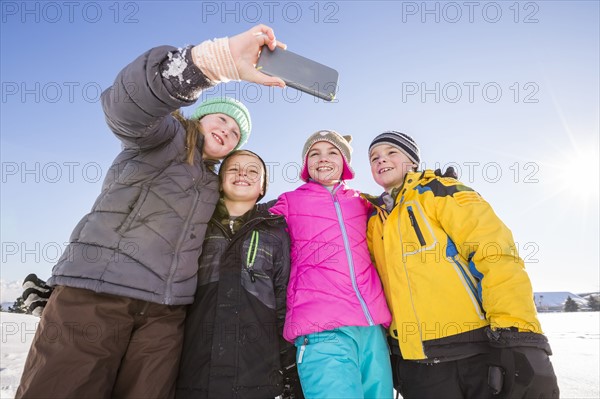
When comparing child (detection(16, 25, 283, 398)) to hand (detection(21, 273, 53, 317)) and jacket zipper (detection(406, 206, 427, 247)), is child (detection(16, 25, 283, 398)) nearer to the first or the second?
hand (detection(21, 273, 53, 317))

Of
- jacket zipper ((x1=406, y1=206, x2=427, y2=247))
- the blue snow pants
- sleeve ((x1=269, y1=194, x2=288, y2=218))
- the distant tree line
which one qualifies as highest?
sleeve ((x1=269, y1=194, x2=288, y2=218))

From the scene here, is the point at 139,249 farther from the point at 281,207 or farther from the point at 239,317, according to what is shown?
the point at 281,207

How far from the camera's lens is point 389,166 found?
10.9ft

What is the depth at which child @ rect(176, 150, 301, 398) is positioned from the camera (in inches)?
83.0

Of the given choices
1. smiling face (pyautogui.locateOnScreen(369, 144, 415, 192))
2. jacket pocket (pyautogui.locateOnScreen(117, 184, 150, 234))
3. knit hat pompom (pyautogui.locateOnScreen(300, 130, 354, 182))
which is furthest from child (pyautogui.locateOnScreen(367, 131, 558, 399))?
jacket pocket (pyautogui.locateOnScreen(117, 184, 150, 234))

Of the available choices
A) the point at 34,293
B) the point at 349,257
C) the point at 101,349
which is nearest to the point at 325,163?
the point at 349,257

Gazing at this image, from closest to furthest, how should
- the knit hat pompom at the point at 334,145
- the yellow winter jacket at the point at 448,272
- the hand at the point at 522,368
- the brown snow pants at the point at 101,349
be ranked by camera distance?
1. the brown snow pants at the point at 101,349
2. the hand at the point at 522,368
3. the yellow winter jacket at the point at 448,272
4. the knit hat pompom at the point at 334,145

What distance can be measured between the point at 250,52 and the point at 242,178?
1574 millimetres

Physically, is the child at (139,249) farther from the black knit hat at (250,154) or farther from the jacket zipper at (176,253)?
the black knit hat at (250,154)

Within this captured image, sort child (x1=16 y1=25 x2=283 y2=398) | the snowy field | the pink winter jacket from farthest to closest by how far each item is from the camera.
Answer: the snowy field → the pink winter jacket → child (x1=16 y1=25 x2=283 y2=398)

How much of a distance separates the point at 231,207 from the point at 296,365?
1.42 meters

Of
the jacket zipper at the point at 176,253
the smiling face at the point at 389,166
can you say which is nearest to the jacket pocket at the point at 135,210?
the jacket zipper at the point at 176,253

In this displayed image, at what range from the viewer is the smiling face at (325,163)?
3.33 metres

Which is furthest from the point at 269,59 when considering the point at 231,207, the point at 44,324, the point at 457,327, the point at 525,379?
the point at 525,379
